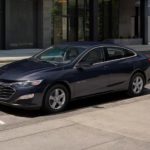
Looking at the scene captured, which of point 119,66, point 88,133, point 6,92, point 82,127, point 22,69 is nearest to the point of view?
point 88,133

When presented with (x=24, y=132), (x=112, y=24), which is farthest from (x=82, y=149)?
(x=112, y=24)

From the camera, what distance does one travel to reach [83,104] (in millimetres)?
10086

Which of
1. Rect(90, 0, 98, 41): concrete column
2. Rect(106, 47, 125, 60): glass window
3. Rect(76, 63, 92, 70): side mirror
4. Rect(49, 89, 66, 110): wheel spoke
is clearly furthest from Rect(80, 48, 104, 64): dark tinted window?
Rect(90, 0, 98, 41): concrete column

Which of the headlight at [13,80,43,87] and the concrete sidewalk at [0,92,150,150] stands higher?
the headlight at [13,80,43,87]

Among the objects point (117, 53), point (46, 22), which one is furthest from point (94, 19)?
point (117, 53)

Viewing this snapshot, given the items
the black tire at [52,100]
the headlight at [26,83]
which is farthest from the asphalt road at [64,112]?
the headlight at [26,83]

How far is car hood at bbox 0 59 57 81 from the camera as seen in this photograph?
8.86 metres

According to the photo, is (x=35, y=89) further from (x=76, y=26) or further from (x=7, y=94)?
(x=76, y=26)

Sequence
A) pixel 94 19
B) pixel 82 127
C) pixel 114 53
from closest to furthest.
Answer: pixel 82 127
pixel 114 53
pixel 94 19

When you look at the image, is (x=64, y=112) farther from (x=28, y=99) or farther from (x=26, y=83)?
(x=26, y=83)

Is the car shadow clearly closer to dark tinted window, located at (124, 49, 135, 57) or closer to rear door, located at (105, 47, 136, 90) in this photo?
rear door, located at (105, 47, 136, 90)

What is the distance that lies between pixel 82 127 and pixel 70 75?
186 centimetres

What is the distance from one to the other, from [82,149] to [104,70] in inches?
151

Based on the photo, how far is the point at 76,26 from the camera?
1255 inches
